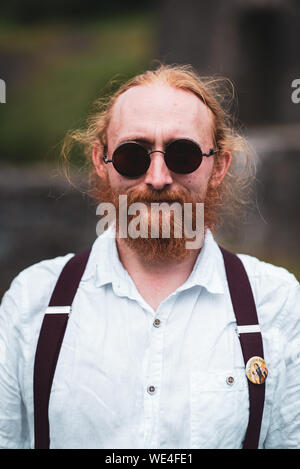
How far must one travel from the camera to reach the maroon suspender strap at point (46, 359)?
222cm

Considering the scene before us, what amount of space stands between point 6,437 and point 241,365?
1.04 m

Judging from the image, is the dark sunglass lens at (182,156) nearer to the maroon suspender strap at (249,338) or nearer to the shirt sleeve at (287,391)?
the maroon suspender strap at (249,338)

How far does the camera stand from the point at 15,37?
2402 cm

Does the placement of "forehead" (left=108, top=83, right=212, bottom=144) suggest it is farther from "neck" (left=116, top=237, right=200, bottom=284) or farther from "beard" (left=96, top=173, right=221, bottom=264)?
"neck" (left=116, top=237, right=200, bottom=284)

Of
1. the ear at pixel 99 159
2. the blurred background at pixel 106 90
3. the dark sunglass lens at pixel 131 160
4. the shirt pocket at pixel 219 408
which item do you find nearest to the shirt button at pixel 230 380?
the shirt pocket at pixel 219 408

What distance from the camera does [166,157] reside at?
2.32 meters

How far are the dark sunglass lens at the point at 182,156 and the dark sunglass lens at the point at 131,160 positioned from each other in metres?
0.10

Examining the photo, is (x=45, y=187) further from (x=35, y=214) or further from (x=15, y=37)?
(x=15, y=37)

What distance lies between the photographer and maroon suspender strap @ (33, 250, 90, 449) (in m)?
2.22

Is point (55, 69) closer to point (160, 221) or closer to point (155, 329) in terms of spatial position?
point (160, 221)

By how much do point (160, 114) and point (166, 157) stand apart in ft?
0.63

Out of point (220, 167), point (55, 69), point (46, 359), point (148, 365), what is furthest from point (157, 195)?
point (55, 69)

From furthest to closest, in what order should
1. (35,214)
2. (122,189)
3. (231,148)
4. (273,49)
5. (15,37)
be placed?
(15,37) < (273,49) < (35,214) < (231,148) < (122,189)

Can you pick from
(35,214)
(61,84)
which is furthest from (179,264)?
(61,84)
